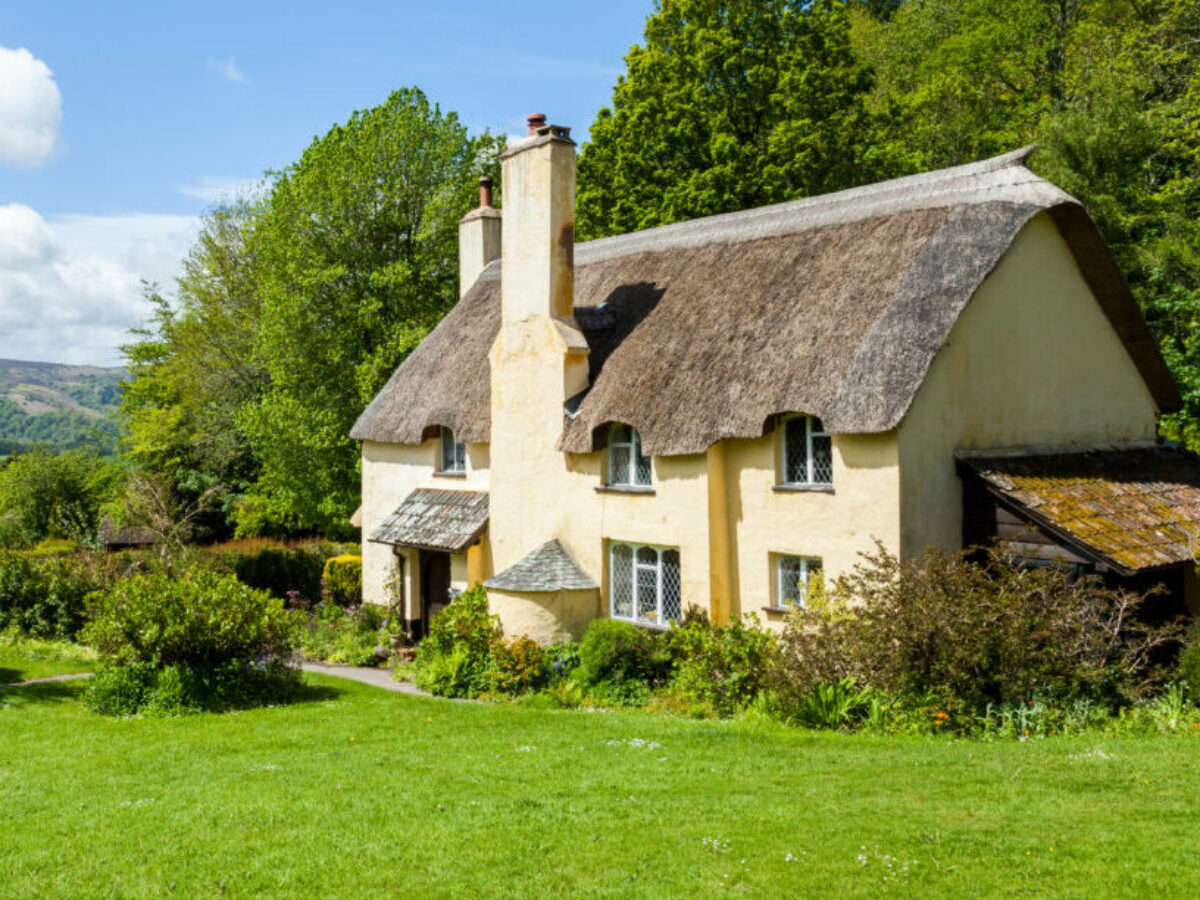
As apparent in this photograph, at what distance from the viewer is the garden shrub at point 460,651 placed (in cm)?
1698

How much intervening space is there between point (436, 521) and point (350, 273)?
10.9m

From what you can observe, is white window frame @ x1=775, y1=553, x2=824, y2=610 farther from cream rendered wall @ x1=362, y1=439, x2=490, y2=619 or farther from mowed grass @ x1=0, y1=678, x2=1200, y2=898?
cream rendered wall @ x1=362, y1=439, x2=490, y2=619

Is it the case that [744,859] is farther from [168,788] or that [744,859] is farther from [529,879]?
[168,788]

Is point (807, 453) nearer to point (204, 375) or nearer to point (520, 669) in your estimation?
point (520, 669)

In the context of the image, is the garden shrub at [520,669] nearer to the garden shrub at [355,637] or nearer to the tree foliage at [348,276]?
the garden shrub at [355,637]

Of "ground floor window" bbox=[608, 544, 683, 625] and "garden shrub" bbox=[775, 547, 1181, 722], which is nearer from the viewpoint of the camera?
"garden shrub" bbox=[775, 547, 1181, 722]

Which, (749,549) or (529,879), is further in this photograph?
(749,549)

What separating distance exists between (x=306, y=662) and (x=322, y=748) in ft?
33.3

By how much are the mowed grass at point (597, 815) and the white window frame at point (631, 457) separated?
5656 millimetres

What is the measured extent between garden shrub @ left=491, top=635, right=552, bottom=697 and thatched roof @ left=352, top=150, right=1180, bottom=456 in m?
3.61

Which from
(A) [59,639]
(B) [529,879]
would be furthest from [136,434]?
(B) [529,879]

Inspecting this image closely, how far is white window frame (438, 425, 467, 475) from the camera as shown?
22109mm

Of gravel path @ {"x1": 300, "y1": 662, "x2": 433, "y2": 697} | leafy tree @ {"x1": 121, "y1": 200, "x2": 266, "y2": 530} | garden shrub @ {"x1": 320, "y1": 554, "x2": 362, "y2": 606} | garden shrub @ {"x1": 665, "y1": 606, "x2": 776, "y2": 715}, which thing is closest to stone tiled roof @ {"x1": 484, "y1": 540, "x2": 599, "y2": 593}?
gravel path @ {"x1": 300, "y1": 662, "x2": 433, "y2": 697}

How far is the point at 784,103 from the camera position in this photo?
28078 mm
